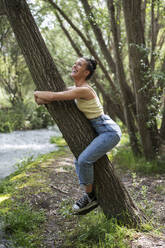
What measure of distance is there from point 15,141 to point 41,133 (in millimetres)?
2356

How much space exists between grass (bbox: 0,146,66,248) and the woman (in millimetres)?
667

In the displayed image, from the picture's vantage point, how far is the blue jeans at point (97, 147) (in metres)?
2.71

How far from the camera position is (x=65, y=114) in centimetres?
278

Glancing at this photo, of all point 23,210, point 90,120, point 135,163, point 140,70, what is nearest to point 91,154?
point 90,120

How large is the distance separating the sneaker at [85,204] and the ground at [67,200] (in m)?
0.42

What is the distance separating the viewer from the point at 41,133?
1242 centimetres

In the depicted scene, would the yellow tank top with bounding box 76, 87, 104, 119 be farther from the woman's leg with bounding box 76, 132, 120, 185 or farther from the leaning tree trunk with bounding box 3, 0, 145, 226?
the woman's leg with bounding box 76, 132, 120, 185

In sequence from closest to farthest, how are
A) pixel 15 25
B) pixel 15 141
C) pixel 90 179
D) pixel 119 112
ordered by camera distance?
pixel 15 25 < pixel 90 179 < pixel 119 112 < pixel 15 141

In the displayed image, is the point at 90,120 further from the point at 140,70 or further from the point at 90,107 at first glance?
the point at 140,70

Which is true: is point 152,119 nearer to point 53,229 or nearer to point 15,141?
point 53,229

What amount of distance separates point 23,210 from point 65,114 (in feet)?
5.06

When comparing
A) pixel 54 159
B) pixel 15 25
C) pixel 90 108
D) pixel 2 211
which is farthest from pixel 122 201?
pixel 54 159

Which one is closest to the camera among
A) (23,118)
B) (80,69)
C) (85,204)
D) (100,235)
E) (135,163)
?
(100,235)

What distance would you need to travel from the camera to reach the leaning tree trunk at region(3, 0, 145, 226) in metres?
2.62
